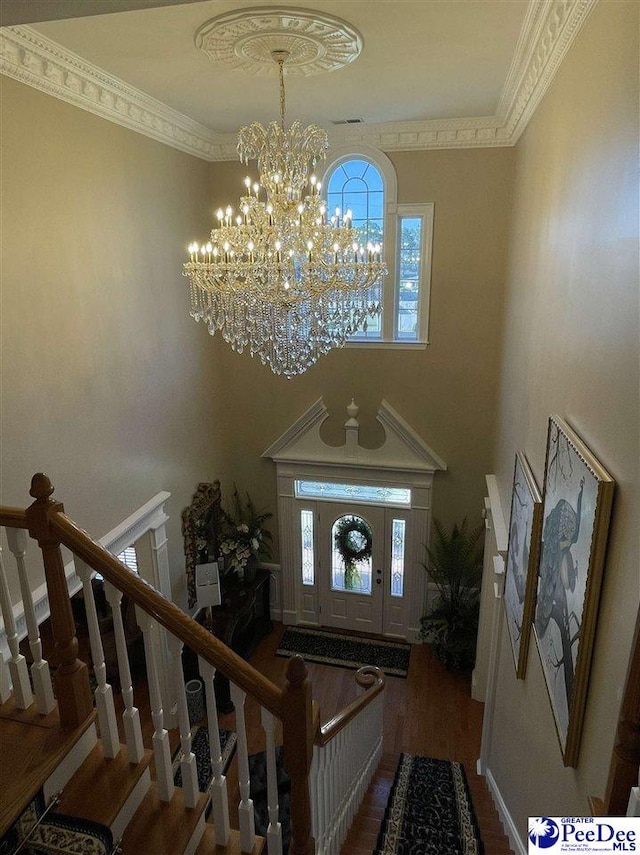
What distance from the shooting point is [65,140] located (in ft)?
13.1

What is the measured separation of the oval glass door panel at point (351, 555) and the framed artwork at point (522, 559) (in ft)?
9.90

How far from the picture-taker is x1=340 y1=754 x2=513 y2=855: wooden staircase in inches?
144

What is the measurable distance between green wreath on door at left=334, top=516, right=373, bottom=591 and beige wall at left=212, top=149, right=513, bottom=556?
947mm

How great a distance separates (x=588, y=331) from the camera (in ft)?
7.69

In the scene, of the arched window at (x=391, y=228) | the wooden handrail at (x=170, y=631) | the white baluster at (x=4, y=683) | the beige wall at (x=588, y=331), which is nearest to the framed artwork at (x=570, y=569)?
the beige wall at (x=588, y=331)

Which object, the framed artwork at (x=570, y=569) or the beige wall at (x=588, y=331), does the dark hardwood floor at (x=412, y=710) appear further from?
the framed artwork at (x=570, y=569)

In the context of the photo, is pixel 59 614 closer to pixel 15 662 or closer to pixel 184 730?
pixel 15 662

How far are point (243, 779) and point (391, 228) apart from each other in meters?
5.43

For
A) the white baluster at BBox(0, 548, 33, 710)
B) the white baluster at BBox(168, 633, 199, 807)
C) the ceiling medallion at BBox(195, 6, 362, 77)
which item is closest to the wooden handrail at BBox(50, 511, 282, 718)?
the white baluster at BBox(168, 633, 199, 807)

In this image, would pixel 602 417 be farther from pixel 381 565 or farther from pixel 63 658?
pixel 381 565

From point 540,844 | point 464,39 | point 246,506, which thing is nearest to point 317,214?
point 464,39

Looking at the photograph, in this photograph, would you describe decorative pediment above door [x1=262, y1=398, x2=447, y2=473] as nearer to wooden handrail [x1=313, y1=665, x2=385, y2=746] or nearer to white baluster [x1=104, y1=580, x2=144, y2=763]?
wooden handrail [x1=313, y1=665, x2=385, y2=746]

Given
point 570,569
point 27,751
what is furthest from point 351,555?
point 27,751

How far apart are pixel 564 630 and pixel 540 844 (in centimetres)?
78
